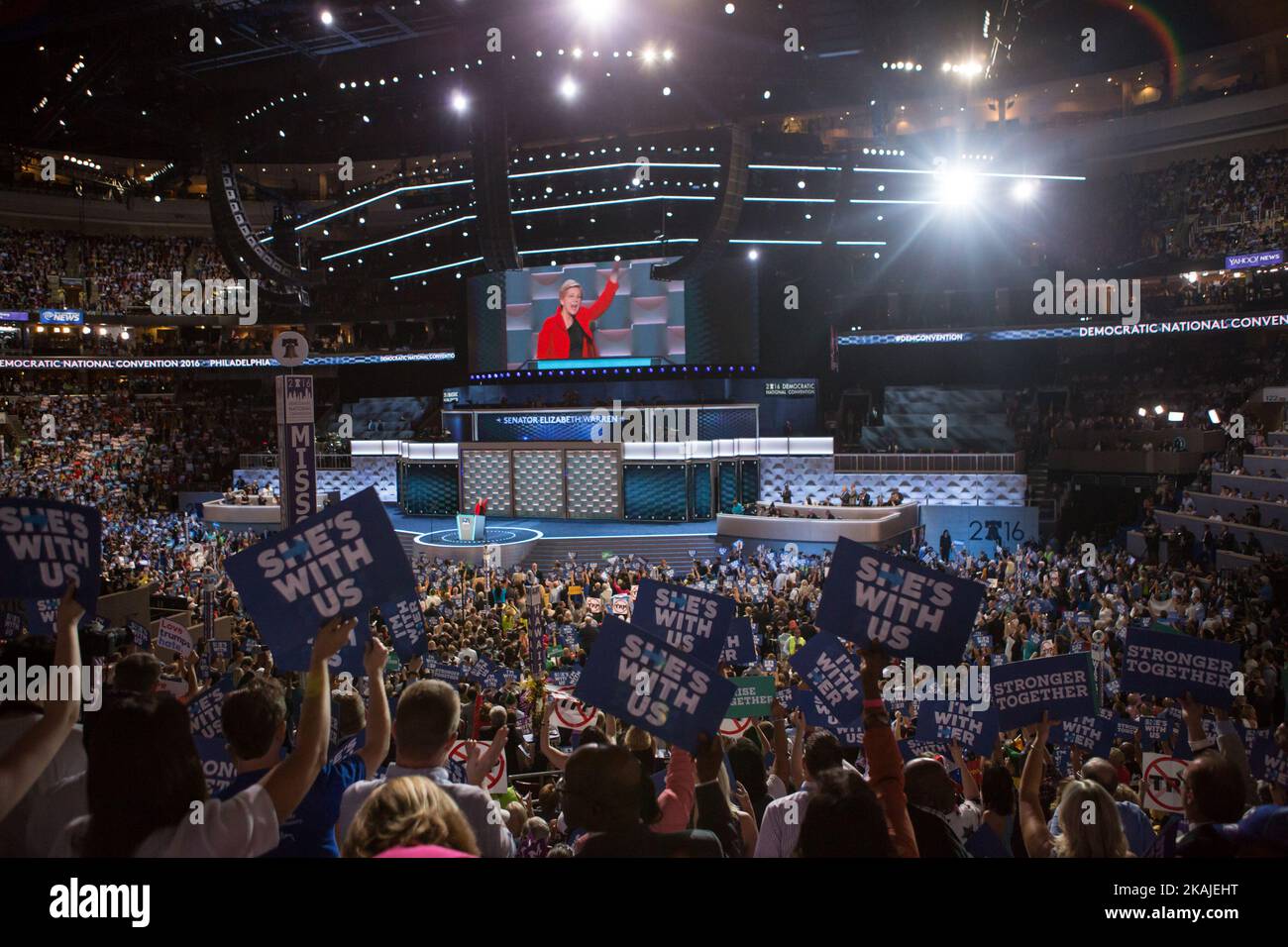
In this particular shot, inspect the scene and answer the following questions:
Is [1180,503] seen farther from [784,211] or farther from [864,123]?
[864,123]

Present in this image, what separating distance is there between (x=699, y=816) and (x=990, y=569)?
17441 mm

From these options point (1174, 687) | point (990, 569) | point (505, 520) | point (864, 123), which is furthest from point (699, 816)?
point (864, 123)

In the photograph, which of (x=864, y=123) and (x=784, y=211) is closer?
(x=784, y=211)

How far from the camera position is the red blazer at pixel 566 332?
35.4 meters

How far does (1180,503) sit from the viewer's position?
27.3 m

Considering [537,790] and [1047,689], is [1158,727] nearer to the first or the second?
[1047,689]

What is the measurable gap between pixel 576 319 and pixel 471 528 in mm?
11039

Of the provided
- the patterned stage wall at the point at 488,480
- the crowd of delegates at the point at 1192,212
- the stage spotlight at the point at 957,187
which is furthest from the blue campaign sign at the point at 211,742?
the crowd of delegates at the point at 1192,212

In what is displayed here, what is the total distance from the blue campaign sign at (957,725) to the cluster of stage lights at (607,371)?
92.7 ft

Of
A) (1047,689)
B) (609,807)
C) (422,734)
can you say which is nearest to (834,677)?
(1047,689)

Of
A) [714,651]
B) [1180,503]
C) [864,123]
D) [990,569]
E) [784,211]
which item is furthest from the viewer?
[864,123]

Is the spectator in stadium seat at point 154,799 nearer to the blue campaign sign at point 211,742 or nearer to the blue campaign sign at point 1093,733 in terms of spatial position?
the blue campaign sign at point 211,742

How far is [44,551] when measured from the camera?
5051mm
